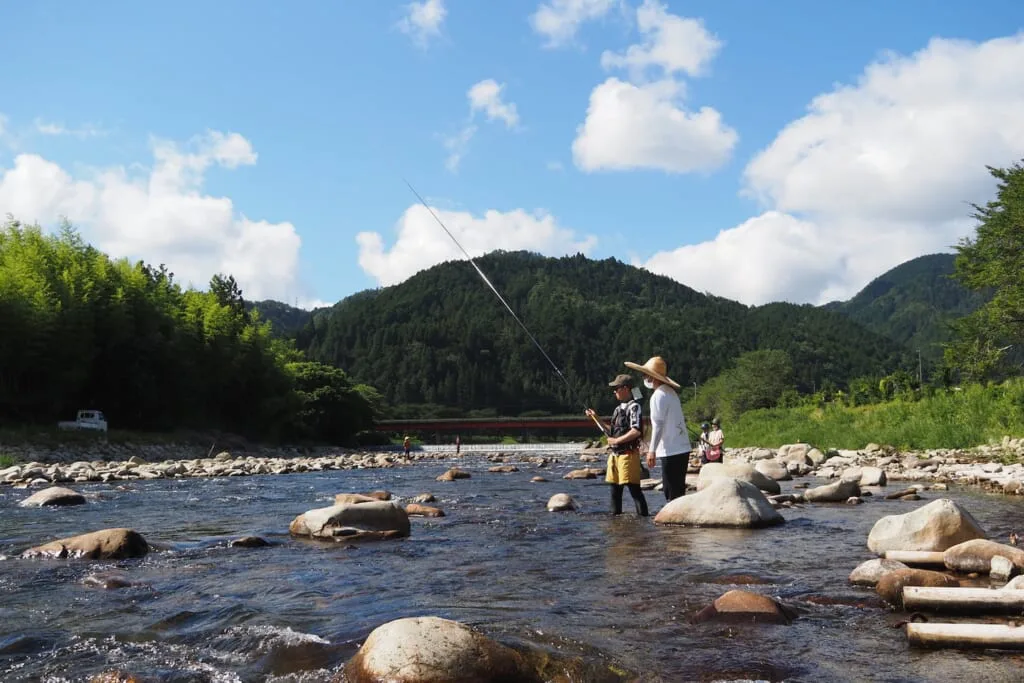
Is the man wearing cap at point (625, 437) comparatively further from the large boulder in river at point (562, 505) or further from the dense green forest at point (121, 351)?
the dense green forest at point (121, 351)

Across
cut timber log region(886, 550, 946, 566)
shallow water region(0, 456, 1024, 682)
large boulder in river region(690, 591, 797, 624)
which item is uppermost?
cut timber log region(886, 550, 946, 566)

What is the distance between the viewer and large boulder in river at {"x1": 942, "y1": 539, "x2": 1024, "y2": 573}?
6.38m

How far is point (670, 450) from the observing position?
995 centimetres

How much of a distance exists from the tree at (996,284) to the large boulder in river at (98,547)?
3498 cm

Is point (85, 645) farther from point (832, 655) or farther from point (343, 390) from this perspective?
point (343, 390)

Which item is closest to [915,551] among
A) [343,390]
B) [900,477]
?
[900,477]

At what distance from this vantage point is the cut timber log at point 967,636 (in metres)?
4.32

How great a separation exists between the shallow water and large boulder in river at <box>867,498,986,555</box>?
14.6 inches

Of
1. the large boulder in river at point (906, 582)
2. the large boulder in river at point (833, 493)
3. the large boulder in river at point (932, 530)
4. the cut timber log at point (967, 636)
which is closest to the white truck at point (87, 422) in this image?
the large boulder in river at point (833, 493)

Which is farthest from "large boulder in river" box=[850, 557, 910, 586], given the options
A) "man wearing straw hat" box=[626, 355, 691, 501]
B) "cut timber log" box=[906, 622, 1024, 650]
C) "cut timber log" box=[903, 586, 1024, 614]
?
"man wearing straw hat" box=[626, 355, 691, 501]

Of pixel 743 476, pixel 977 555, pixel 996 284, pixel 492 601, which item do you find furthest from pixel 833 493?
pixel 996 284

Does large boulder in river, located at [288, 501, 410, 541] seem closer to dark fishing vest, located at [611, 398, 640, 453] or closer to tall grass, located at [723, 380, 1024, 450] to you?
dark fishing vest, located at [611, 398, 640, 453]

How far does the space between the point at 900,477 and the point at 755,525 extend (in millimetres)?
11837

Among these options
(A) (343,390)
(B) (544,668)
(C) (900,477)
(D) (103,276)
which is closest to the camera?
(B) (544,668)
